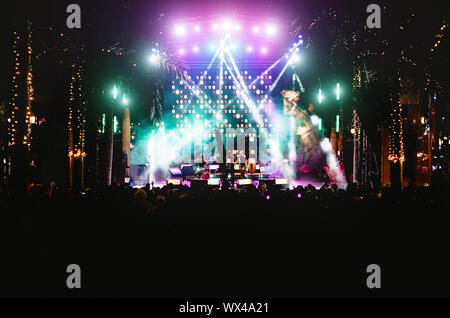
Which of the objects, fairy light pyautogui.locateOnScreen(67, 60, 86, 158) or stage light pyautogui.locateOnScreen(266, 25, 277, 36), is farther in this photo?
stage light pyautogui.locateOnScreen(266, 25, 277, 36)

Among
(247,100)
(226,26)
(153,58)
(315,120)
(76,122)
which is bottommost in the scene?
(76,122)

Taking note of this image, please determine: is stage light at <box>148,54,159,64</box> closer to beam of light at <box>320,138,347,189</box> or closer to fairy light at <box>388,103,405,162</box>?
fairy light at <box>388,103,405,162</box>

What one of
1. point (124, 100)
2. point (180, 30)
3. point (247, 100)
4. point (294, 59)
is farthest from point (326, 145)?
point (124, 100)

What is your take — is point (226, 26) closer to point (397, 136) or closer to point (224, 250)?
point (397, 136)

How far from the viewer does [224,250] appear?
178 inches

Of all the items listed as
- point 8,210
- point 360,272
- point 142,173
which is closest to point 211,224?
point 360,272

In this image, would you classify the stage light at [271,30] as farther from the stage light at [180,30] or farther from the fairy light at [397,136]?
the fairy light at [397,136]

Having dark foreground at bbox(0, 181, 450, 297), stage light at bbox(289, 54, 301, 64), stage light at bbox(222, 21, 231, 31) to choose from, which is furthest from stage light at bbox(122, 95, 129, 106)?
stage light at bbox(289, 54, 301, 64)

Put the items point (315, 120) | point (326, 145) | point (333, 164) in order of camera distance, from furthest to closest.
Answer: point (315, 120), point (326, 145), point (333, 164)

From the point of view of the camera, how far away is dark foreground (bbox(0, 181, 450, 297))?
4.14m

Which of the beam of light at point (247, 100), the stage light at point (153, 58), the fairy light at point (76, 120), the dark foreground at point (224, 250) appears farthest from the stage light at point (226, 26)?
the dark foreground at point (224, 250)

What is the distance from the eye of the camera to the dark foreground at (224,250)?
13.6 ft

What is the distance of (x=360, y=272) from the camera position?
4250 millimetres
